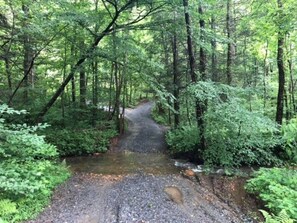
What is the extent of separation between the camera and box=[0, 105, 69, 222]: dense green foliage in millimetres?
4871

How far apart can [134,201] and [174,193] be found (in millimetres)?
1297

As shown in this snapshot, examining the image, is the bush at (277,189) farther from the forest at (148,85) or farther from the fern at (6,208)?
the fern at (6,208)

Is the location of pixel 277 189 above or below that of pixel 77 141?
below

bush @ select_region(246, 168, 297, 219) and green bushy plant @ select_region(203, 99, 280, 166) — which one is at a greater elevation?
green bushy plant @ select_region(203, 99, 280, 166)

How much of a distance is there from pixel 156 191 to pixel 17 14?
26.9 feet

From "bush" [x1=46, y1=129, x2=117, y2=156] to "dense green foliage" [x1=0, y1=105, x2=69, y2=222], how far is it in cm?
423

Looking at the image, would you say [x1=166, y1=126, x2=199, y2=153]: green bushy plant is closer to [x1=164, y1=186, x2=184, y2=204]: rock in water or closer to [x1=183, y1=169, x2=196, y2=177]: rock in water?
[x1=183, y1=169, x2=196, y2=177]: rock in water

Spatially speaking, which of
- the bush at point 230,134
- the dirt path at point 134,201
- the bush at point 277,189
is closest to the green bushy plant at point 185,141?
the bush at point 230,134

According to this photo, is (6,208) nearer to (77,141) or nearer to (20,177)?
(20,177)

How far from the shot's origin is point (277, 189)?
21.3 ft

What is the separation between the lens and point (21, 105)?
1178cm

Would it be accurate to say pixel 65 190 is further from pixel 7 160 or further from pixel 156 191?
pixel 156 191

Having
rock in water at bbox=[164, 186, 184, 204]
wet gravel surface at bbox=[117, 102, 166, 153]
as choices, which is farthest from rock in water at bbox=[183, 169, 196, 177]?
wet gravel surface at bbox=[117, 102, 166, 153]

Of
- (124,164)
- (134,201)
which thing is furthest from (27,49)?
(134,201)
